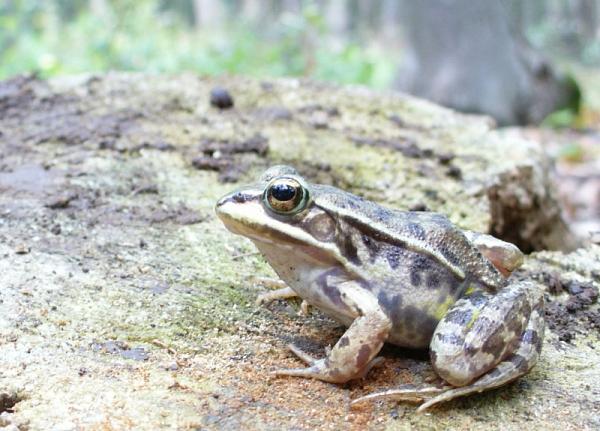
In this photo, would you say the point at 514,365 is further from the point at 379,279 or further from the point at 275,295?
the point at 275,295

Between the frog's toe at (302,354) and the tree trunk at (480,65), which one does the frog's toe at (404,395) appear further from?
the tree trunk at (480,65)

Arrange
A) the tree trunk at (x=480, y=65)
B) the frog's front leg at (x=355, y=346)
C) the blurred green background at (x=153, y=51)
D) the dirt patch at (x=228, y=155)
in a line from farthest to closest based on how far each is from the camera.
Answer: the tree trunk at (x=480, y=65) < the blurred green background at (x=153, y=51) < the dirt patch at (x=228, y=155) < the frog's front leg at (x=355, y=346)

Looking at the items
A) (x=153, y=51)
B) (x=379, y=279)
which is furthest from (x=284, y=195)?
(x=153, y=51)

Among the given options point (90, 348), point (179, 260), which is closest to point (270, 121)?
point (179, 260)

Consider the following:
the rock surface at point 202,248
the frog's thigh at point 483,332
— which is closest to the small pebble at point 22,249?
the rock surface at point 202,248

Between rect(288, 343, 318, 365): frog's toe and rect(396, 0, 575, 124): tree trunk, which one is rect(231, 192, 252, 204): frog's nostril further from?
rect(396, 0, 575, 124): tree trunk

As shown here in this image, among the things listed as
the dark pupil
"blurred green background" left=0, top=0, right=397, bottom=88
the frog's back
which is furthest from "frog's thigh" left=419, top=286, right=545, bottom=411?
"blurred green background" left=0, top=0, right=397, bottom=88

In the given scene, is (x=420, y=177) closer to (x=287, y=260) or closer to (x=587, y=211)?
(x=287, y=260)
